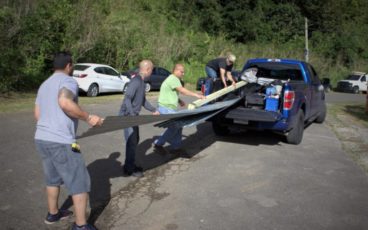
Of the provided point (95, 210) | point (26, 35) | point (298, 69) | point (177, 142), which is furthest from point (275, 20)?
point (95, 210)

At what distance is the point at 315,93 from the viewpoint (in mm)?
10250

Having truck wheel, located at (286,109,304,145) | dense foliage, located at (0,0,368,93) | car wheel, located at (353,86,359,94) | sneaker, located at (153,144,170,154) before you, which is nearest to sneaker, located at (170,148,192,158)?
sneaker, located at (153,144,170,154)

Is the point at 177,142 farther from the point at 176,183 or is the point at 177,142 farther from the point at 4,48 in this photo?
the point at 4,48

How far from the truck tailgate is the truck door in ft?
7.96

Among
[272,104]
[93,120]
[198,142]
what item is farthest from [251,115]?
[93,120]

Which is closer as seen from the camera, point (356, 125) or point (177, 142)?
point (177, 142)

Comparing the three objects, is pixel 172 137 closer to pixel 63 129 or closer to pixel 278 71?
pixel 278 71

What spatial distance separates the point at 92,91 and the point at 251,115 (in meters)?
11.3

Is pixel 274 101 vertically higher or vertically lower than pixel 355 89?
higher

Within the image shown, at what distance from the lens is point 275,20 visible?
162 feet

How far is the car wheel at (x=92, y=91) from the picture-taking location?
58.0ft

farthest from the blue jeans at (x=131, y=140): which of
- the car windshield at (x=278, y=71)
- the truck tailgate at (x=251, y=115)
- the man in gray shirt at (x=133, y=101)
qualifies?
the car windshield at (x=278, y=71)

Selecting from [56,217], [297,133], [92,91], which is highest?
[92,91]

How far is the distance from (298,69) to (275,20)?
1647 inches
